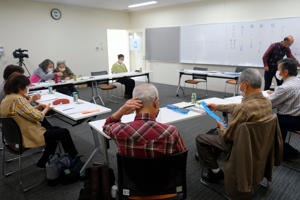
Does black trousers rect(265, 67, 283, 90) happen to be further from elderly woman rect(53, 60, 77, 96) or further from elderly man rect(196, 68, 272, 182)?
elderly woman rect(53, 60, 77, 96)

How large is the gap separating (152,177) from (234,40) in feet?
19.5

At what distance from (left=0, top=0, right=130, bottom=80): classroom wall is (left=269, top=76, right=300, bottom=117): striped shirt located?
6740mm

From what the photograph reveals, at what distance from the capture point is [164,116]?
95.5 inches

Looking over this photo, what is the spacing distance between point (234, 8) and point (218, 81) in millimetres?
2147

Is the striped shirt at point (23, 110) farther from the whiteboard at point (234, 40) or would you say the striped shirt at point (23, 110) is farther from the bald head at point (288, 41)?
the whiteboard at point (234, 40)

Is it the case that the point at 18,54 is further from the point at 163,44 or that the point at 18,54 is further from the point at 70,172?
the point at 70,172

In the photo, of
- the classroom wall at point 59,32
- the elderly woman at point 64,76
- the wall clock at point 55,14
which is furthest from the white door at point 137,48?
the elderly woman at point 64,76

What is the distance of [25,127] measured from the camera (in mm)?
2156

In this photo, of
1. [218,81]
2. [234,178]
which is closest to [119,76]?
[218,81]

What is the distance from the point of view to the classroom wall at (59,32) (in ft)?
20.7

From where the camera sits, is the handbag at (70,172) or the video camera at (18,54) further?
the video camera at (18,54)

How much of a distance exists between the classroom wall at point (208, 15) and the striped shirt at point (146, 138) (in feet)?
18.3

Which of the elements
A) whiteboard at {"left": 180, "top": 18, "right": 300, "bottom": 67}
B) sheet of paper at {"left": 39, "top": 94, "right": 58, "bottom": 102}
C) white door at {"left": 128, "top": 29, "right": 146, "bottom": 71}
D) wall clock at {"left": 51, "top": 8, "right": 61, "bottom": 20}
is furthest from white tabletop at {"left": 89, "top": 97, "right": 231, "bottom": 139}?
white door at {"left": 128, "top": 29, "right": 146, "bottom": 71}

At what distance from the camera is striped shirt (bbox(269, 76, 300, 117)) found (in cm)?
245
